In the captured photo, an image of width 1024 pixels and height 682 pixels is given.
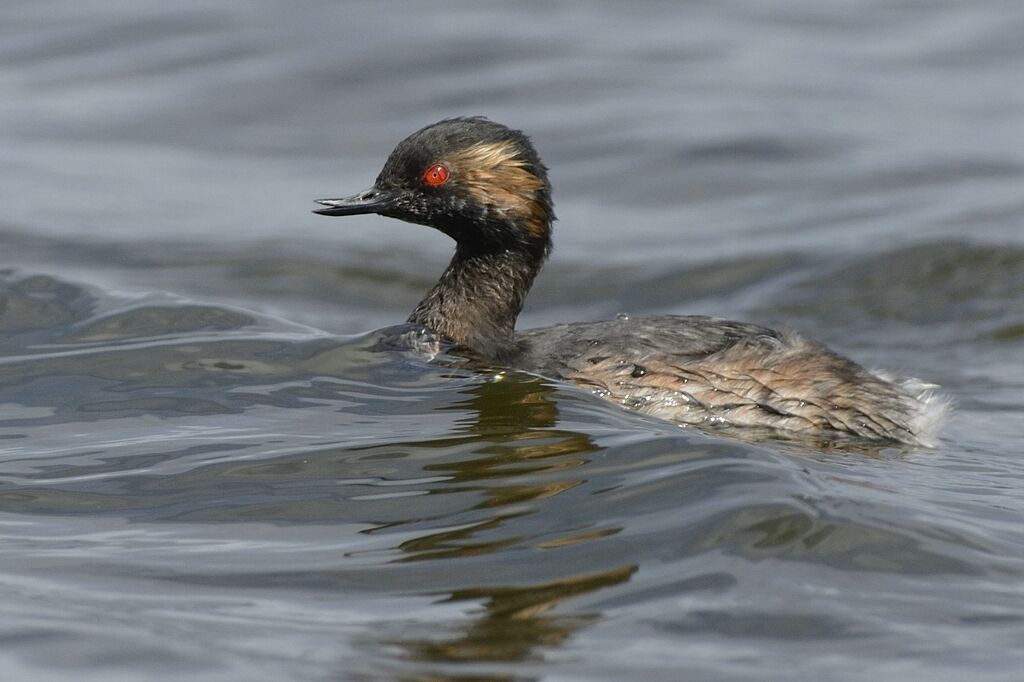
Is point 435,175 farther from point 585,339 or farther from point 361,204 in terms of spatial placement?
point 585,339

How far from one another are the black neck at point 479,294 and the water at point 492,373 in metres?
0.42

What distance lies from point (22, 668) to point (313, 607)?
82cm

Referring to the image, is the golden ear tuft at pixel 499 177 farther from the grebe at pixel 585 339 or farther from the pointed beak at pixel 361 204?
the pointed beak at pixel 361 204

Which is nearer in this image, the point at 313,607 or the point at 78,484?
the point at 313,607

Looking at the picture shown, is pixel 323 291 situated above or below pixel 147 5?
below

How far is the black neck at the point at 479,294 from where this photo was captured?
25.1 ft

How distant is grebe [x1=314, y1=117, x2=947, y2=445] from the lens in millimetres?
6789

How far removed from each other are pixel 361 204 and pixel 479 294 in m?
0.70

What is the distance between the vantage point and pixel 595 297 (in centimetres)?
1097

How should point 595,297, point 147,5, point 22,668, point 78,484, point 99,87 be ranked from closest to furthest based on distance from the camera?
point 22,668 < point 78,484 < point 595,297 < point 99,87 < point 147,5

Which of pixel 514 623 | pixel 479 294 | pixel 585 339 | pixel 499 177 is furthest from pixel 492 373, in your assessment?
pixel 514 623

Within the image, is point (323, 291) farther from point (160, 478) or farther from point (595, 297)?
point (160, 478)

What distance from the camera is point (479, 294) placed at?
7.71 metres

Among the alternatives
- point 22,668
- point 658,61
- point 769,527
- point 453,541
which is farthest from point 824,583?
point 658,61
